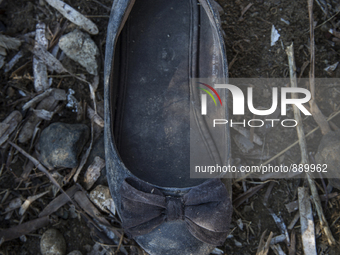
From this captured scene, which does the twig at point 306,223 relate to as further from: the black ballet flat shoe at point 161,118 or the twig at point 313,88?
the black ballet flat shoe at point 161,118

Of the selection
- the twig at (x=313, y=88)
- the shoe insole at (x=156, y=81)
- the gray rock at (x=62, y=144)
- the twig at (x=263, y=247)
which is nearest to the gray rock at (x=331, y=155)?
the twig at (x=313, y=88)

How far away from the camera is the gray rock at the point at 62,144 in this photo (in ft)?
7.39

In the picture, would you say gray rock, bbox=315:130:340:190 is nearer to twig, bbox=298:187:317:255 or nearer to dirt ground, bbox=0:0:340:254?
dirt ground, bbox=0:0:340:254

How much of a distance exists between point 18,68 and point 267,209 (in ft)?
7.93

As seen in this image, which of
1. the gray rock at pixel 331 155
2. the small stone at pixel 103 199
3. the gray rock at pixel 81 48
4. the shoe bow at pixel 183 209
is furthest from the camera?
the gray rock at pixel 81 48

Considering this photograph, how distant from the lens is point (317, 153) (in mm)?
2281

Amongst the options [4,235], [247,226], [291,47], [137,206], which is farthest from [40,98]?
[291,47]

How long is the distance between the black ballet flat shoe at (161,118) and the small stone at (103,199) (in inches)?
9.5

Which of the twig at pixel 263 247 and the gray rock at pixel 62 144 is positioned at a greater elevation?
the gray rock at pixel 62 144

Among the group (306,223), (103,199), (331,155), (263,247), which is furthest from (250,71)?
(103,199)

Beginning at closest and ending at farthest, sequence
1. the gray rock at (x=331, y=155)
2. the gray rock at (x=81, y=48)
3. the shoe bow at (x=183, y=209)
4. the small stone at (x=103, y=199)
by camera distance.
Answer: the shoe bow at (x=183, y=209)
the gray rock at (x=331, y=155)
the small stone at (x=103, y=199)
the gray rock at (x=81, y=48)

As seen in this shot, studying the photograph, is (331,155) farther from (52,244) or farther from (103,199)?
(52,244)

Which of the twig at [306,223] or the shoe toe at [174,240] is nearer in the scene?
the shoe toe at [174,240]

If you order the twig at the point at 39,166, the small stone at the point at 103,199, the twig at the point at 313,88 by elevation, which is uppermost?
the twig at the point at 313,88
